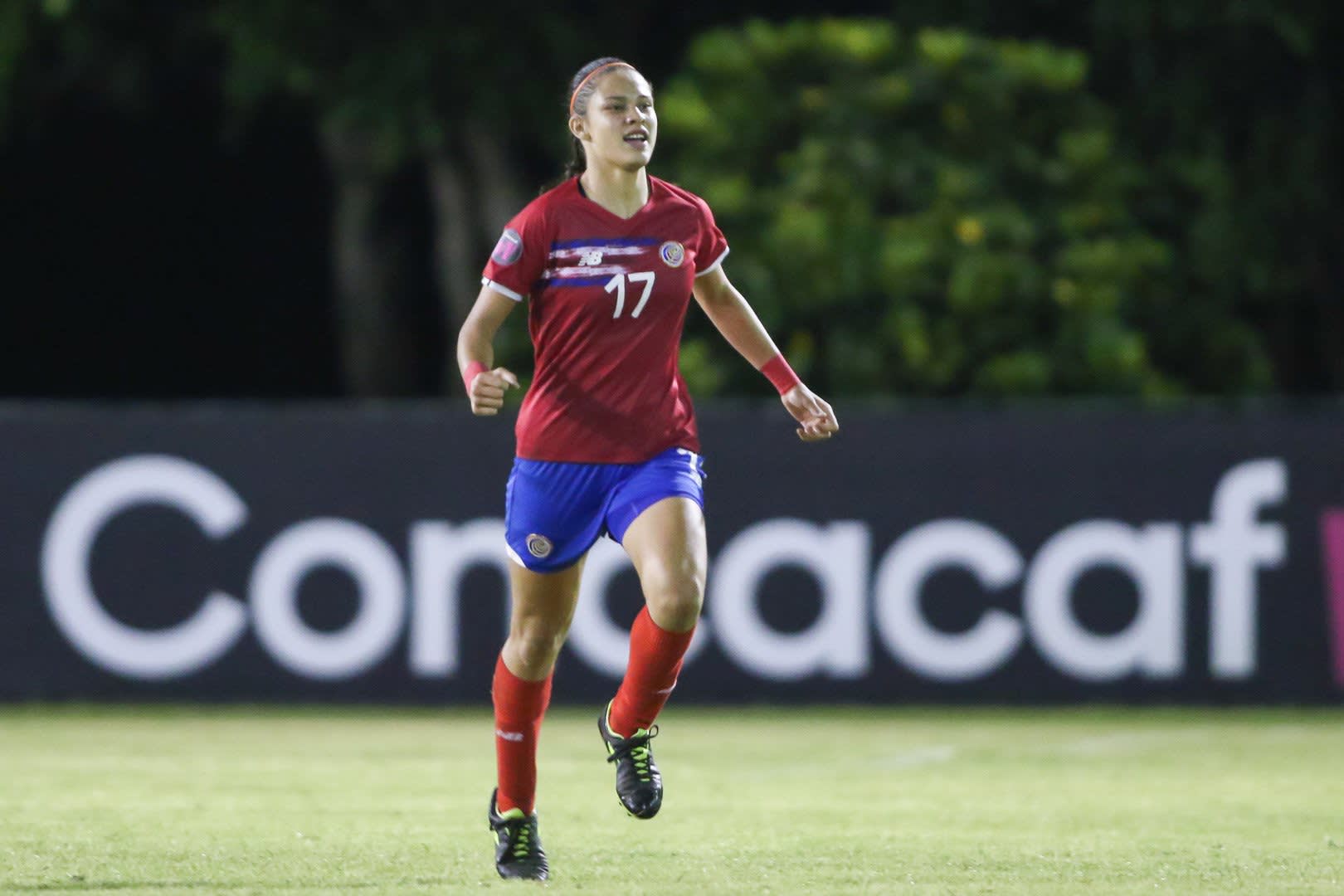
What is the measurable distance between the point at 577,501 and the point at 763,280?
9861 millimetres

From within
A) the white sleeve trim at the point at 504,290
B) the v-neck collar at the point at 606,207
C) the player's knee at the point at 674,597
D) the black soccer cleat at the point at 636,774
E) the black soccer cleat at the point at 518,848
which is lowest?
the black soccer cleat at the point at 518,848

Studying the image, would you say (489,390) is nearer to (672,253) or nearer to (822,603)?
(672,253)

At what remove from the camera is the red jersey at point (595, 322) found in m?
6.15

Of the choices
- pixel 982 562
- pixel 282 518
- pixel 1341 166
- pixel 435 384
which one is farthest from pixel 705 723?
pixel 435 384

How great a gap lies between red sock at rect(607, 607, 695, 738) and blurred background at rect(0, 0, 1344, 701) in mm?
5805

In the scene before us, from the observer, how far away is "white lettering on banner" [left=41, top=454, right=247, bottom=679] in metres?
12.0

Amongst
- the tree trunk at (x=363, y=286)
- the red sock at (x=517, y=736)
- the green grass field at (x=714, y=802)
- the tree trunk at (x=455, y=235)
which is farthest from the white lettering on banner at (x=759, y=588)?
the tree trunk at (x=363, y=286)

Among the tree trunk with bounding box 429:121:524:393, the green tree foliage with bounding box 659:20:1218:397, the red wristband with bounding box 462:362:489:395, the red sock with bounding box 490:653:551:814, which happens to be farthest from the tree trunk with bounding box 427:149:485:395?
the red wristband with bounding box 462:362:489:395

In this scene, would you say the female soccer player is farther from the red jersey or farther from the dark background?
the dark background

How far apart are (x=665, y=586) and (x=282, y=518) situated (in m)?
6.45

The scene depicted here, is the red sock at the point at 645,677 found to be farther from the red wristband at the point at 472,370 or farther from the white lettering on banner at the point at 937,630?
the white lettering on banner at the point at 937,630

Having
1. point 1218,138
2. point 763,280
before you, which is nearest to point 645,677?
point 763,280

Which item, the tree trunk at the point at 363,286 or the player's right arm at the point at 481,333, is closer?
the player's right arm at the point at 481,333

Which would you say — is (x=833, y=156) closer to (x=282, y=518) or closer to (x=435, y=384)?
(x=282, y=518)
